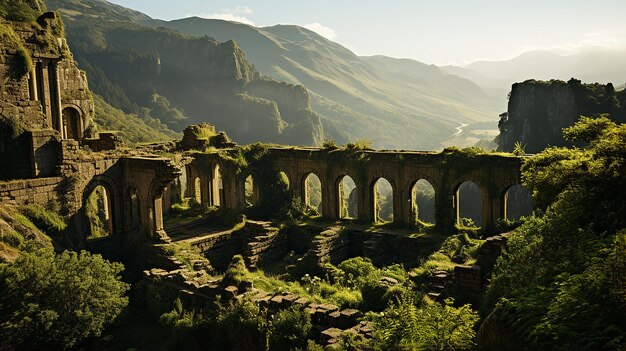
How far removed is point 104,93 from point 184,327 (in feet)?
358

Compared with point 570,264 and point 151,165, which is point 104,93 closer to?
point 151,165

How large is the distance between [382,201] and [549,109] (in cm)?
3377

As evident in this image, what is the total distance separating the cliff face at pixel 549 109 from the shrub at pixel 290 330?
5110 cm

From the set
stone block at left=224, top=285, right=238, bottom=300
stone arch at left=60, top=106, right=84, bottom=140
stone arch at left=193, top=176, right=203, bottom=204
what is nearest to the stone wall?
stone arch at left=60, top=106, right=84, bottom=140

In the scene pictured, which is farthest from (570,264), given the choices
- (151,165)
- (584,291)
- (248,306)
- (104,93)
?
(104,93)

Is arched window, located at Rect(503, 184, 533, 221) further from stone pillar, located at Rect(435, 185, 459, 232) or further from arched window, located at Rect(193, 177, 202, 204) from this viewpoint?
arched window, located at Rect(193, 177, 202, 204)

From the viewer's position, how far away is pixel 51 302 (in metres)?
16.2

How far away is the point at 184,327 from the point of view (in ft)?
54.5

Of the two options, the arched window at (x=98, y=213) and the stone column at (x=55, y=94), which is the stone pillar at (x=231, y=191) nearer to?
the arched window at (x=98, y=213)

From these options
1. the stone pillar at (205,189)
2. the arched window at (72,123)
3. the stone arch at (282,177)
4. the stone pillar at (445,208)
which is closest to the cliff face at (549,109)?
the stone pillar at (445,208)

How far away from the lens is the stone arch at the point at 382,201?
28109 mm

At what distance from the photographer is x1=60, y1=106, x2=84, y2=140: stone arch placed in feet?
104

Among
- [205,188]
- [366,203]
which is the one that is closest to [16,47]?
[205,188]

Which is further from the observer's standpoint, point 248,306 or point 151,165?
point 151,165
